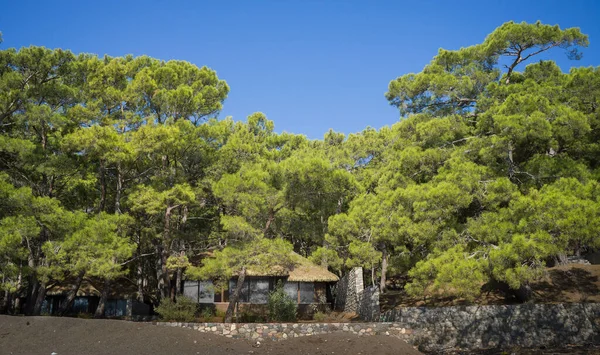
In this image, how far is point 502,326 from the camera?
14805 millimetres

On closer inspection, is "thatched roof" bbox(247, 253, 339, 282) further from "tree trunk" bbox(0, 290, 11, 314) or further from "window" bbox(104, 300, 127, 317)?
"tree trunk" bbox(0, 290, 11, 314)

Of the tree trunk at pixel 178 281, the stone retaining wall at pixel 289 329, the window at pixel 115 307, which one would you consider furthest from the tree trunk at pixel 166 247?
the stone retaining wall at pixel 289 329

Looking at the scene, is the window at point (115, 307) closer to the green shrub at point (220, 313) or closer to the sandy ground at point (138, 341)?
the green shrub at point (220, 313)

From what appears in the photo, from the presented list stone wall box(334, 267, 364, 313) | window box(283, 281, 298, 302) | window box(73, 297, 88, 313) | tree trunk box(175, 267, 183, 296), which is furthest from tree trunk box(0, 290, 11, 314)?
stone wall box(334, 267, 364, 313)

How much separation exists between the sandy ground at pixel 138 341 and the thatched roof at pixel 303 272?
7705 mm

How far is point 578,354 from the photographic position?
12008mm

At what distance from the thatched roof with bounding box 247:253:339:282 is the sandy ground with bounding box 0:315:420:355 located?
770 cm

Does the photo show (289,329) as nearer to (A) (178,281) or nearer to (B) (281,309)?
(B) (281,309)

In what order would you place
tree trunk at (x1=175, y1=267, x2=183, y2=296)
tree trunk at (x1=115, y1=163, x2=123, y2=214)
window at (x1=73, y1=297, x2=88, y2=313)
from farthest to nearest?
window at (x1=73, y1=297, x2=88, y2=313), tree trunk at (x1=175, y1=267, x2=183, y2=296), tree trunk at (x1=115, y1=163, x2=123, y2=214)

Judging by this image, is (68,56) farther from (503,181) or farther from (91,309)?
(503,181)

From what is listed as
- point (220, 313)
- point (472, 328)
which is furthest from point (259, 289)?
point (472, 328)

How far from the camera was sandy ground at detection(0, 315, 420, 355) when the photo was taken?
12266 millimetres

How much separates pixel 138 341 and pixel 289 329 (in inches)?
215

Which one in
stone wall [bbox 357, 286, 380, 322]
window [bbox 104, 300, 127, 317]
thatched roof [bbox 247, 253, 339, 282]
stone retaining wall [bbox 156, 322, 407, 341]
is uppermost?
thatched roof [bbox 247, 253, 339, 282]
